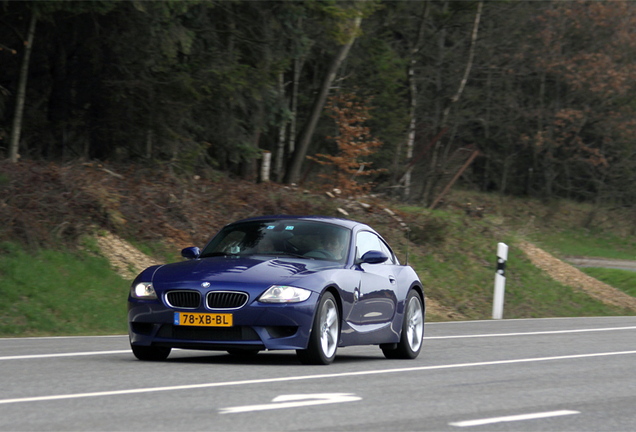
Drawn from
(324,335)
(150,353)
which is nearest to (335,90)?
(150,353)

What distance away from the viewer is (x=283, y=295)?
9180 millimetres

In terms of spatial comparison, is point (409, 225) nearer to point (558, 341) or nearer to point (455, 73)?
point (558, 341)

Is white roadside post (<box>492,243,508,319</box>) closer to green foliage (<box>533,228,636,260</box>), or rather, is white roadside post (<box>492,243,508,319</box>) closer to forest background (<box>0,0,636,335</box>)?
forest background (<box>0,0,636,335</box>)

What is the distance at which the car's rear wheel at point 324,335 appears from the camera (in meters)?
9.38

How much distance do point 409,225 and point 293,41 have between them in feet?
18.0

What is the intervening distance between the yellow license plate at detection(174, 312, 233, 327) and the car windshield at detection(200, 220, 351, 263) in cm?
129

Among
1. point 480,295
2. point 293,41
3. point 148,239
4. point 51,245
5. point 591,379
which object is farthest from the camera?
point 293,41

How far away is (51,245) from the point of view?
679 inches

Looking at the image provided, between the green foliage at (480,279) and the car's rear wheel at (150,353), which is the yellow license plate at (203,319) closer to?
the car's rear wheel at (150,353)

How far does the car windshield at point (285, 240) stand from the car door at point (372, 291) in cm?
30

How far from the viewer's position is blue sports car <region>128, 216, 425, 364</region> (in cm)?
914

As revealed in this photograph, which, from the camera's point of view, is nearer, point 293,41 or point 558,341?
point 558,341

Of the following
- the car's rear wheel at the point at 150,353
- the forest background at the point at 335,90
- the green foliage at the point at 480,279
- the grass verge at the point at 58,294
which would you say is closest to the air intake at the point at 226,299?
the car's rear wheel at the point at 150,353

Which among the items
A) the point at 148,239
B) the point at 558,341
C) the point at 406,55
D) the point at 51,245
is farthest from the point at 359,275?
the point at 406,55
